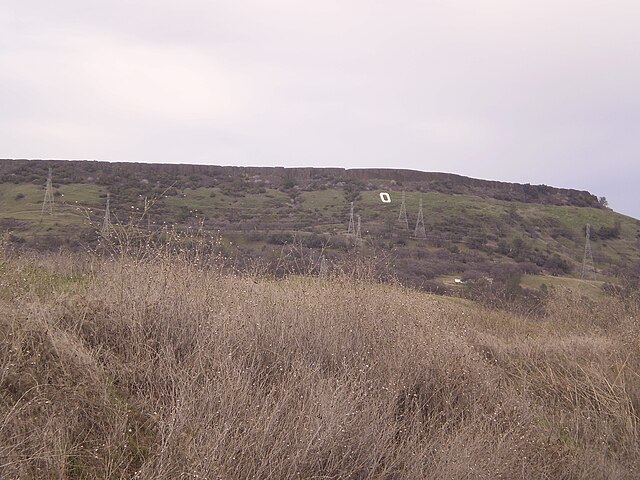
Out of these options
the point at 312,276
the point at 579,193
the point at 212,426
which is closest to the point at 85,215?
the point at 312,276

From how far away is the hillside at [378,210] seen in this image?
1961cm

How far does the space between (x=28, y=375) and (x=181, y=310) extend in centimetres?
145

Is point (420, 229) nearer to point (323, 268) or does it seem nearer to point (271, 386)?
point (323, 268)

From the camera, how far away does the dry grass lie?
3.41 meters

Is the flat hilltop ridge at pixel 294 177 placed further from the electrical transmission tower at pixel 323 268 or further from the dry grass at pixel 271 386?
the dry grass at pixel 271 386

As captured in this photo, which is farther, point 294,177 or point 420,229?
point 294,177

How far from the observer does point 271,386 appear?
428 cm

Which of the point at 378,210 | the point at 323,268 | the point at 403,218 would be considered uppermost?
the point at 378,210

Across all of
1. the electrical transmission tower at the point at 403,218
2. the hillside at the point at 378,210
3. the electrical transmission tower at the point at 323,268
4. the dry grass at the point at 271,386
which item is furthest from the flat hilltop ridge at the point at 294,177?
the dry grass at the point at 271,386

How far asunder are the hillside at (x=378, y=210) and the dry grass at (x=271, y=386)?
8.54 meters

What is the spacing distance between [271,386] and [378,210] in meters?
27.7

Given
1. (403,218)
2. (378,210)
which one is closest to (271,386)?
(403,218)

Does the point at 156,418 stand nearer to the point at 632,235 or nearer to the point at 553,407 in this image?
the point at 553,407

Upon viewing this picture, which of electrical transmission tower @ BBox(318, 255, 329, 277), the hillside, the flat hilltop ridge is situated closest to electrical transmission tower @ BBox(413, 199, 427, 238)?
the hillside
